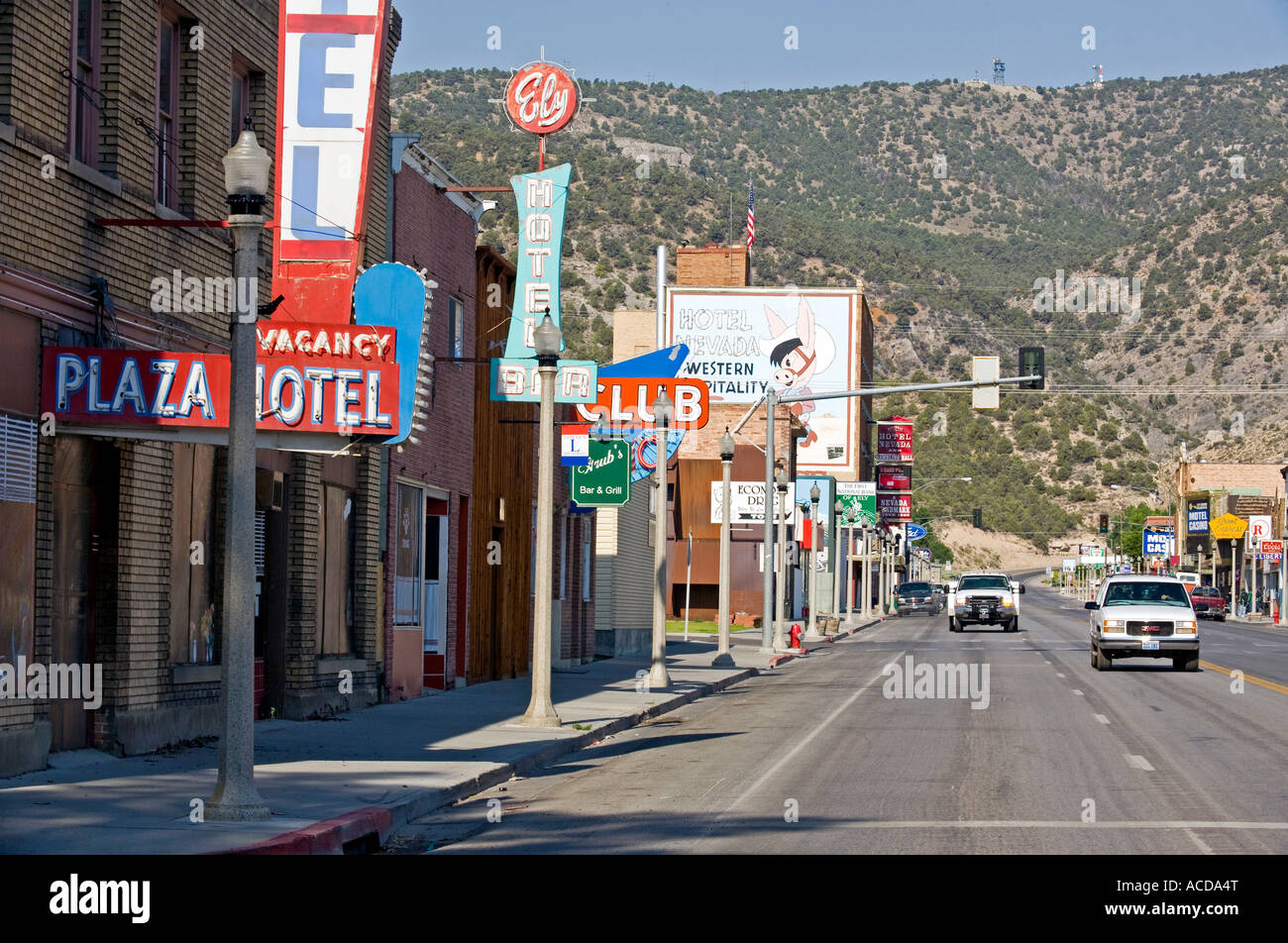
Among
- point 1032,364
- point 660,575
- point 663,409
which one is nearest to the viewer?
point 663,409

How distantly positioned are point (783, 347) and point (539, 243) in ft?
248

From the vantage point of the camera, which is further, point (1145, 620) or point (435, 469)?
point (1145, 620)

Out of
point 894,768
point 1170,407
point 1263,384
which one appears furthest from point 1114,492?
point 894,768

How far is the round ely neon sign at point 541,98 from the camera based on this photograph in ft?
88.5

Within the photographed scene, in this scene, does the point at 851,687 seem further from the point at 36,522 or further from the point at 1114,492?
the point at 1114,492

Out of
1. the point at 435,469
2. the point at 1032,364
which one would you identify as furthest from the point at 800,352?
the point at 435,469

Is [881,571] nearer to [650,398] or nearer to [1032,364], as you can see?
[1032,364]

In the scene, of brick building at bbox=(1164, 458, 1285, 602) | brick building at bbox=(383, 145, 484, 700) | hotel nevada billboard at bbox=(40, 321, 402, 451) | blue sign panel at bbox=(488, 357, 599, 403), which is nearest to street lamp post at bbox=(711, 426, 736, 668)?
brick building at bbox=(383, 145, 484, 700)

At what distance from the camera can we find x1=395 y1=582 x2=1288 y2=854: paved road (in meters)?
12.1

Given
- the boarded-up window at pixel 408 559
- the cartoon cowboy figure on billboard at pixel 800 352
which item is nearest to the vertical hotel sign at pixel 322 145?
the boarded-up window at pixel 408 559

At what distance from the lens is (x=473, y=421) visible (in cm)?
2839

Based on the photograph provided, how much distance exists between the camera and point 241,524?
1212cm

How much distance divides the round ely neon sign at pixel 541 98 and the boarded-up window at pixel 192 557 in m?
10.7
